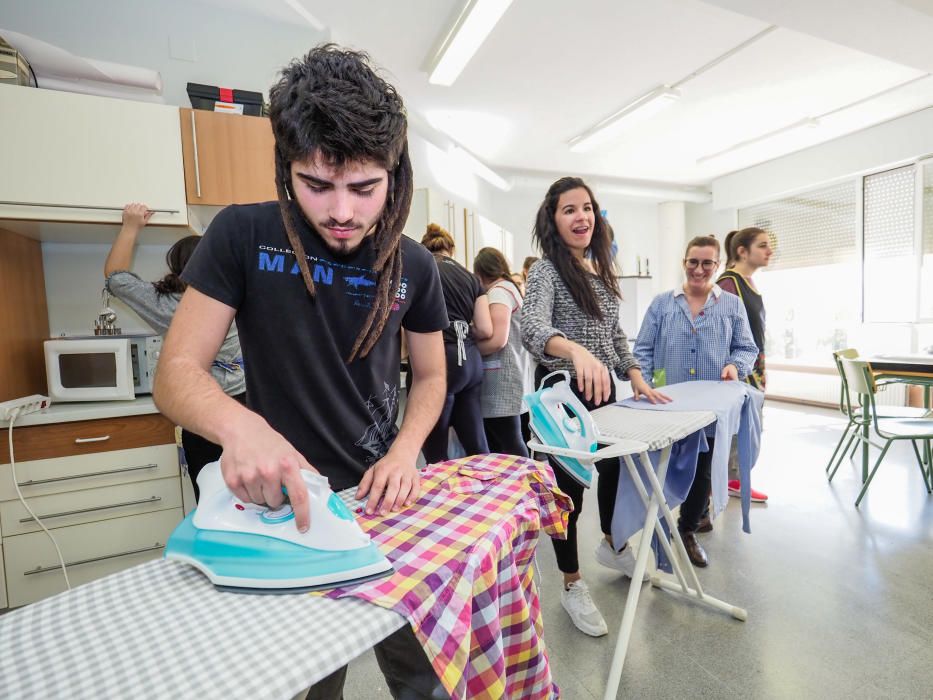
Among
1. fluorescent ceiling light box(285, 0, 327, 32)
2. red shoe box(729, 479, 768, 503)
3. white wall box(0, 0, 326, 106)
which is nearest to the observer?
white wall box(0, 0, 326, 106)

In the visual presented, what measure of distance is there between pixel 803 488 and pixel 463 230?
3282 millimetres

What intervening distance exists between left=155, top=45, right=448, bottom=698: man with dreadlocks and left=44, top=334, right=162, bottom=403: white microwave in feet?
4.68

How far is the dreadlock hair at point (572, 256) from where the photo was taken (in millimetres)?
1515

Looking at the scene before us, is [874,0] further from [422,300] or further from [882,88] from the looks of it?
[422,300]

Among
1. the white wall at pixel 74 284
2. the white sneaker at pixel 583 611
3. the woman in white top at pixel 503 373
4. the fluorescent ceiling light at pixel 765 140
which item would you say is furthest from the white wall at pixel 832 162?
the white wall at pixel 74 284

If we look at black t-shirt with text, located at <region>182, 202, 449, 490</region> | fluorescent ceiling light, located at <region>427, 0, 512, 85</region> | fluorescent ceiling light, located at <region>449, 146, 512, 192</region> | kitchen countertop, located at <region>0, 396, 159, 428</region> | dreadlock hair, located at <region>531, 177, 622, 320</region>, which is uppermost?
fluorescent ceiling light, located at <region>427, 0, 512, 85</region>

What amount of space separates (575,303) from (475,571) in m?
1.10

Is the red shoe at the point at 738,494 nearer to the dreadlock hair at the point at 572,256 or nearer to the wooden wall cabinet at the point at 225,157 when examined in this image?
the dreadlock hair at the point at 572,256

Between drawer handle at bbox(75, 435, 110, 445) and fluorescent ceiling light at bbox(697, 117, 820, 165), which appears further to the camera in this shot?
fluorescent ceiling light at bbox(697, 117, 820, 165)

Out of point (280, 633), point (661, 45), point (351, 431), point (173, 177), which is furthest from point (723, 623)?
point (661, 45)

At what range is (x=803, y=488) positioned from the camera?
2.88 m

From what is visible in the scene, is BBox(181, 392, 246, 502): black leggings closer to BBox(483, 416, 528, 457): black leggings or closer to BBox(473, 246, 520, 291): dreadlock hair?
BBox(483, 416, 528, 457): black leggings

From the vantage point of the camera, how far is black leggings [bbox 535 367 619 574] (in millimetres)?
1557

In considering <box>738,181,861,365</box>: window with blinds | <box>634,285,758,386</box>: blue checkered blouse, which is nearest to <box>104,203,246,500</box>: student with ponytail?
<box>634,285,758,386</box>: blue checkered blouse
